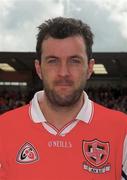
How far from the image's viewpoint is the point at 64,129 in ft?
8.16

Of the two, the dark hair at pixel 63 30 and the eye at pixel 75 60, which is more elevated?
the dark hair at pixel 63 30

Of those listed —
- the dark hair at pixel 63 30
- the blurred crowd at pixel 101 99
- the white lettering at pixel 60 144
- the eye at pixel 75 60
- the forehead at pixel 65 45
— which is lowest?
the blurred crowd at pixel 101 99

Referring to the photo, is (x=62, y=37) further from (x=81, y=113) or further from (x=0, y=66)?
(x=0, y=66)

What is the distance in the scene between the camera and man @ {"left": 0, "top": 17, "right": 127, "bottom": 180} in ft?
7.83

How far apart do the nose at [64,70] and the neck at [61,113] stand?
207mm

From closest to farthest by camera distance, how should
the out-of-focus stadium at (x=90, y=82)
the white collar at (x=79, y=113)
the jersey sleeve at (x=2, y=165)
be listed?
the jersey sleeve at (x=2, y=165) < the white collar at (x=79, y=113) < the out-of-focus stadium at (x=90, y=82)

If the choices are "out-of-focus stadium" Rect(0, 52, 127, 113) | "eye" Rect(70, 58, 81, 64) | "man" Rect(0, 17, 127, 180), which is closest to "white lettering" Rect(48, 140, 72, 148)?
"man" Rect(0, 17, 127, 180)

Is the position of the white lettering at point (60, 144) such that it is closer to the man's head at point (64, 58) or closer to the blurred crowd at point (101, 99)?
the man's head at point (64, 58)

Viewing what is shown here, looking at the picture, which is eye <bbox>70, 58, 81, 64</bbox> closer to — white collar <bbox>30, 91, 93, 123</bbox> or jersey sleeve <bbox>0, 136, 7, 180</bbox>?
white collar <bbox>30, 91, 93, 123</bbox>

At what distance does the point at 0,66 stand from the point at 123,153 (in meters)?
26.1

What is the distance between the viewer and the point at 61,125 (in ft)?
8.26

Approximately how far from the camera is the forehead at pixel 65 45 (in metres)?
2.40

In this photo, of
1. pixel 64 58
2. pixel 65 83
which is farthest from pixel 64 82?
pixel 64 58

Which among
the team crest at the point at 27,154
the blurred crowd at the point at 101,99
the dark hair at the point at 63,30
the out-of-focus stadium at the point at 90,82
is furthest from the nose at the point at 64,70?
the blurred crowd at the point at 101,99
